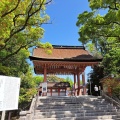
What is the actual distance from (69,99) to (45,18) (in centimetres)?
588

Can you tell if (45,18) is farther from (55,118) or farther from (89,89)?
(89,89)

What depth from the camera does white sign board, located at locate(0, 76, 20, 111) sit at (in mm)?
4543

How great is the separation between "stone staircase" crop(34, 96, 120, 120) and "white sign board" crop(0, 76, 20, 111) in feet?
16.5

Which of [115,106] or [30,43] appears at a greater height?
[30,43]

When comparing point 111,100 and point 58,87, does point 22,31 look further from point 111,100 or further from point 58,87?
point 111,100

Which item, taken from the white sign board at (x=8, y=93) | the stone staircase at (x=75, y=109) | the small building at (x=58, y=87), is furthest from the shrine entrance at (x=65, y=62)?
the white sign board at (x=8, y=93)

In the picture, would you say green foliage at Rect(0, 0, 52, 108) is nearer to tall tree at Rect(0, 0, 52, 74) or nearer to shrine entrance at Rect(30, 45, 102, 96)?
tall tree at Rect(0, 0, 52, 74)

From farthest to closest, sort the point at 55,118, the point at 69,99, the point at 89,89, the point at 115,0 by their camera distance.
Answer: the point at 89,89 < the point at 69,99 < the point at 115,0 < the point at 55,118

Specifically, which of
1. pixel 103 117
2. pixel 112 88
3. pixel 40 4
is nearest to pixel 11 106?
pixel 103 117

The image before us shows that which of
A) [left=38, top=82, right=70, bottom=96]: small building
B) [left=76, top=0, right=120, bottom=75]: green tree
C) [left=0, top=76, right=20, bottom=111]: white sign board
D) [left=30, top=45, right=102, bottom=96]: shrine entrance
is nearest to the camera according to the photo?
[left=0, top=76, right=20, bottom=111]: white sign board

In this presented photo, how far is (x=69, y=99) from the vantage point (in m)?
12.7

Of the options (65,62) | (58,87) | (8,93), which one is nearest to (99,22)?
(65,62)

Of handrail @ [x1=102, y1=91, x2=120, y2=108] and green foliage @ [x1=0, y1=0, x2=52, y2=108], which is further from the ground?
green foliage @ [x1=0, y1=0, x2=52, y2=108]

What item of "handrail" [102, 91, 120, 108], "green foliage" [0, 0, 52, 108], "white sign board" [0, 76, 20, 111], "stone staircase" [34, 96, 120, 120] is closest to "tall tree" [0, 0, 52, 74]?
"green foliage" [0, 0, 52, 108]
